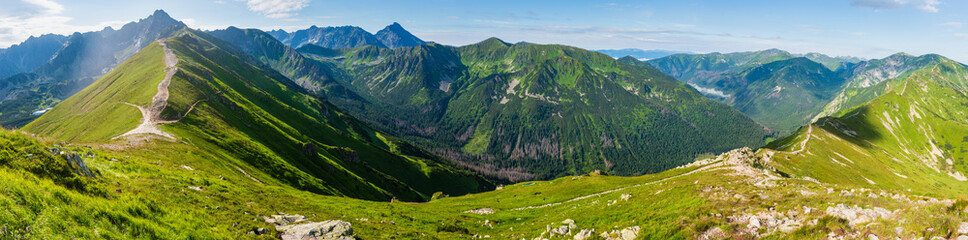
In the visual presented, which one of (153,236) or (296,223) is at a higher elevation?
(153,236)

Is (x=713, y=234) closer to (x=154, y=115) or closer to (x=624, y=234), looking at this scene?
(x=624, y=234)

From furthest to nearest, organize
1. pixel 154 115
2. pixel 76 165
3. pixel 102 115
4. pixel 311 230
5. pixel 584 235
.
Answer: pixel 102 115 → pixel 154 115 → pixel 584 235 → pixel 311 230 → pixel 76 165

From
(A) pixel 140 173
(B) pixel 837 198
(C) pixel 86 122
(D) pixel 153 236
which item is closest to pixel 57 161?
(D) pixel 153 236

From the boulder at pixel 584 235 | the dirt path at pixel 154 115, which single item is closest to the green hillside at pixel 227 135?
the dirt path at pixel 154 115

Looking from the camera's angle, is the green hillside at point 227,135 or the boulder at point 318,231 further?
the green hillside at point 227,135

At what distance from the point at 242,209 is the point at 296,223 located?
581 cm

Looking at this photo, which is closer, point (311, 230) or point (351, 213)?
point (311, 230)

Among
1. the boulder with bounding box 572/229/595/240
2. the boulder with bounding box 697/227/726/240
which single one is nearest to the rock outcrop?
the boulder with bounding box 572/229/595/240

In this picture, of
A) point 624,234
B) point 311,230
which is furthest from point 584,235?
point 311,230

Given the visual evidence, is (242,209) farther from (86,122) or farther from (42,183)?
(86,122)

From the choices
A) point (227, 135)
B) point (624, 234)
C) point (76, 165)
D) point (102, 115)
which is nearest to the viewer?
point (76, 165)

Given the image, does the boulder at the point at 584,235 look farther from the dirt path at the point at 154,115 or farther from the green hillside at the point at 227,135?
the dirt path at the point at 154,115

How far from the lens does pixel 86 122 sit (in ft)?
372

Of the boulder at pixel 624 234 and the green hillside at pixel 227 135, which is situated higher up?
the boulder at pixel 624 234
